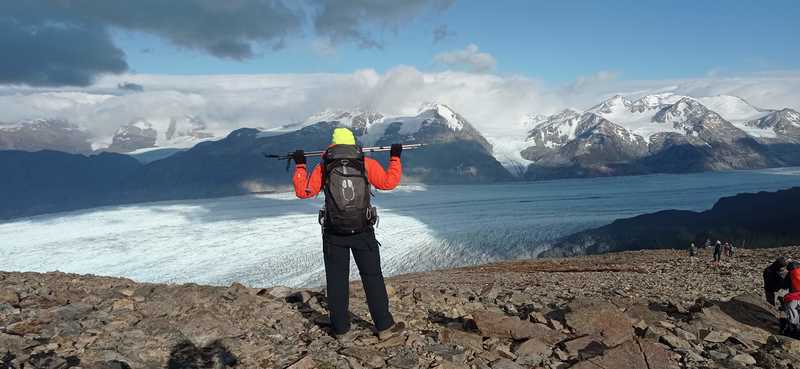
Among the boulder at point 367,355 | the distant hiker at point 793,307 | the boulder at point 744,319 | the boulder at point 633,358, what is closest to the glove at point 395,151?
the boulder at point 367,355

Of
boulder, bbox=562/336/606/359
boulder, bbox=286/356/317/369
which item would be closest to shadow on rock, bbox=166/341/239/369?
boulder, bbox=286/356/317/369

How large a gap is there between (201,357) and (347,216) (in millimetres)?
2328

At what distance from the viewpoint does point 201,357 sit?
592 centimetres

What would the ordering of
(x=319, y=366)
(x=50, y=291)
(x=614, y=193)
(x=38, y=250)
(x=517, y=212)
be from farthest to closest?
(x=614, y=193), (x=517, y=212), (x=38, y=250), (x=50, y=291), (x=319, y=366)

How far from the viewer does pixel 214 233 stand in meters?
82.4

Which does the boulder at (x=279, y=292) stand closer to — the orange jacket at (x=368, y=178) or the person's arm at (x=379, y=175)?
the orange jacket at (x=368, y=178)

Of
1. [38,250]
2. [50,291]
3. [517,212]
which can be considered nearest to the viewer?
[50,291]

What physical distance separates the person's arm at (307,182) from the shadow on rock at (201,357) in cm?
204

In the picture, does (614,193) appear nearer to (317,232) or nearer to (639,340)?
(317,232)

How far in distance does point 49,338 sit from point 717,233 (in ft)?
284

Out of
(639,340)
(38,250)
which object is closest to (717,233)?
(639,340)

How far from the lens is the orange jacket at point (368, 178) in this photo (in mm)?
6250

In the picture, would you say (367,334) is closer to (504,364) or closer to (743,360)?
(504,364)

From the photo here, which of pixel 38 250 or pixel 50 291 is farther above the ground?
pixel 50 291
